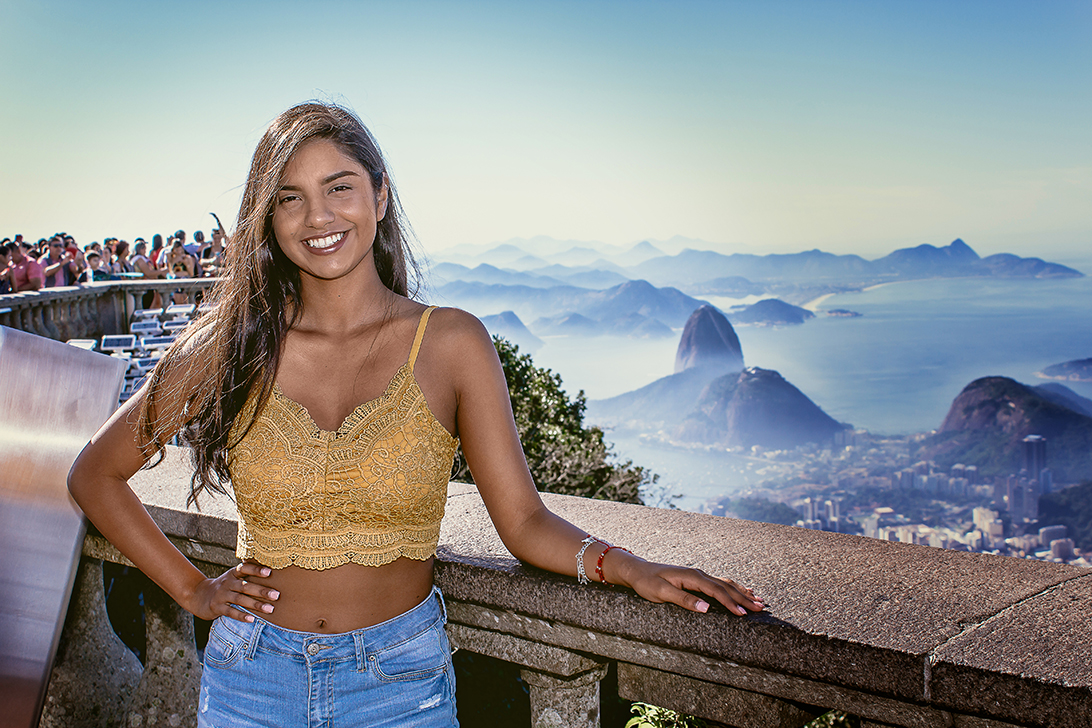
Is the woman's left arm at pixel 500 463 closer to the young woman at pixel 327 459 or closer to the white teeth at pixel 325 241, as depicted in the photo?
the young woman at pixel 327 459

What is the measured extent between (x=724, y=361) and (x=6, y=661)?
60.9m

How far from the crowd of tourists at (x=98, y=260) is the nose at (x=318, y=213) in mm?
8559


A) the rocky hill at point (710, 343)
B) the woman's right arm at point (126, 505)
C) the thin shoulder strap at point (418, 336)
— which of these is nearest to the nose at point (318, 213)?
the thin shoulder strap at point (418, 336)

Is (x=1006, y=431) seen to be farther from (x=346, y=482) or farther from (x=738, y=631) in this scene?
(x=346, y=482)

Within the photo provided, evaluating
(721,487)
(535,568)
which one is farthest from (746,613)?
(721,487)

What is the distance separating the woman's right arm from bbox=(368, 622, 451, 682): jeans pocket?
1.32 ft

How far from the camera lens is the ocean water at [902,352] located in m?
52.2

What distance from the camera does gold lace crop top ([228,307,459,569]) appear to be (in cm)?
142

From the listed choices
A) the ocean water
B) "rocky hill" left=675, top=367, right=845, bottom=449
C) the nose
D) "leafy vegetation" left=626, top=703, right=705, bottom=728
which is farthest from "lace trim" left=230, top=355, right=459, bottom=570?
"rocky hill" left=675, top=367, right=845, bottom=449

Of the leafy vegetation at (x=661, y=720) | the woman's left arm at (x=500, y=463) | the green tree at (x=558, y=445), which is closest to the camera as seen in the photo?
the woman's left arm at (x=500, y=463)

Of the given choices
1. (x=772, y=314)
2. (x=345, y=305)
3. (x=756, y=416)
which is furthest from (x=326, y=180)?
(x=772, y=314)

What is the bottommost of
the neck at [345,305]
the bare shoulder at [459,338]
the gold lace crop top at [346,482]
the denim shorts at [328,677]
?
the denim shorts at [328,677]

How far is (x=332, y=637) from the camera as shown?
1379 millimetres

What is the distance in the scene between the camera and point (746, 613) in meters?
1.24
